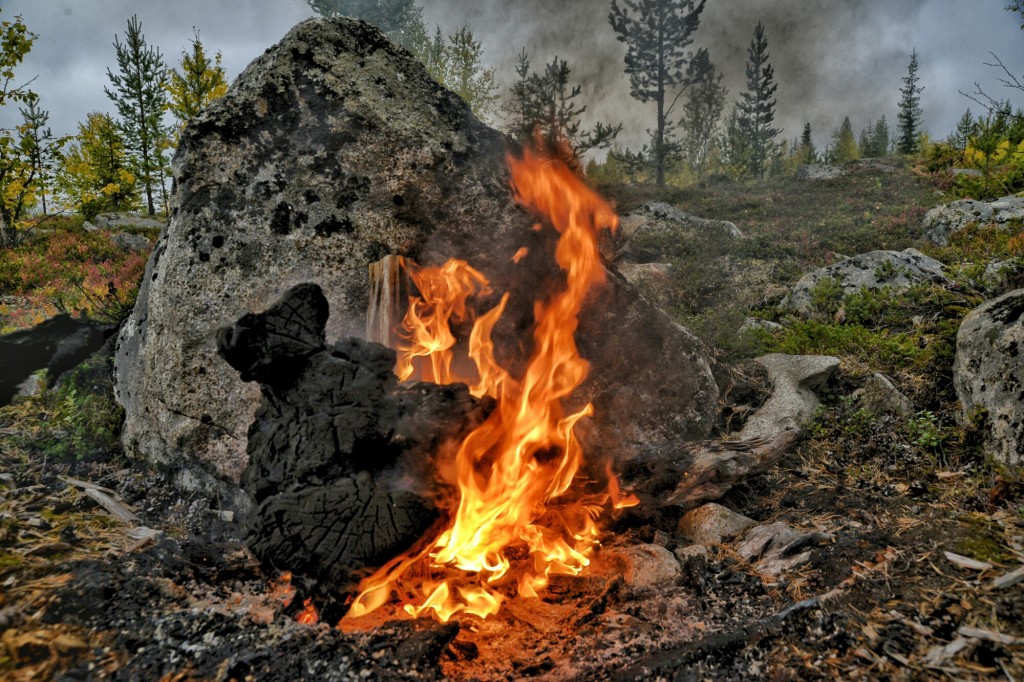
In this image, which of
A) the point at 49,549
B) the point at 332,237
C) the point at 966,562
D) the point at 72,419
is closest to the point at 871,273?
the point at 966,562

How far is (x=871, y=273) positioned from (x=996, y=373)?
607 centimetres

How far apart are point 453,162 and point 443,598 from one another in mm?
3929

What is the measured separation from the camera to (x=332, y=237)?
4688 mm

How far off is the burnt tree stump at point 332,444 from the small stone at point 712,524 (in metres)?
1.96

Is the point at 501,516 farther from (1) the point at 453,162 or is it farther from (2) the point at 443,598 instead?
(1) the point at 453,162

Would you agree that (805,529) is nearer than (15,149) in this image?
Yes

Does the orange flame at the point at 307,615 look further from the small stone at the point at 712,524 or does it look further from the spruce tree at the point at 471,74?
the spruce tree at the point at 471,74

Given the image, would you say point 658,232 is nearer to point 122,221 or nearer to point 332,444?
point 332,444

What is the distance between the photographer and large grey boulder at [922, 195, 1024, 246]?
11008 mm

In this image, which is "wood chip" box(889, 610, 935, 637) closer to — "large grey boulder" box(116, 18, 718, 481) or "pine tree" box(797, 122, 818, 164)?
"large grey boulder" box(116, 18, 718, 481)

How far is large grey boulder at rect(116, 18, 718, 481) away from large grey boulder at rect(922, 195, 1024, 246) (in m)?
10.4

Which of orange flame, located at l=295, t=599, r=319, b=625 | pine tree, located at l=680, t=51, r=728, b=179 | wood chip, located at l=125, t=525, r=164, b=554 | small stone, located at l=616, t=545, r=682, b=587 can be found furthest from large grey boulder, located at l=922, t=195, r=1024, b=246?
pine tree, located at l=680, t=51, r=728, b=179

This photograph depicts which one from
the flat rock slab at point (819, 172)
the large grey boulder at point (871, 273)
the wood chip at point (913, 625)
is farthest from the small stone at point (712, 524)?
the flat rock slab at point (819, 172)

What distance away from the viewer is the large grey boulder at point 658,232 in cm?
1495
